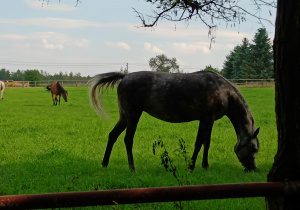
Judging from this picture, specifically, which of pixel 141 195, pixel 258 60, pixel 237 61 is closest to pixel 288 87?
pixel 141 195

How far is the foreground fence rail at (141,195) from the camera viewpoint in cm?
196

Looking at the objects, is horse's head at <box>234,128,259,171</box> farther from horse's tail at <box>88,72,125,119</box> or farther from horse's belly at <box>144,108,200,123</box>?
horse's tail at <box>88,72,125,119</box>

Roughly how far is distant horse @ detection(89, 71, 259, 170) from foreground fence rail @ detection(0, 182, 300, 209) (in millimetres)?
5644

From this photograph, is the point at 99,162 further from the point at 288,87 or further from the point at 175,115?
the point at 288,87

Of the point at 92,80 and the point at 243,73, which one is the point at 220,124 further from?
the point at 243,73

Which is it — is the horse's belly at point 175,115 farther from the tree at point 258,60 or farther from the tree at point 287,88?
the tree at point 258,60

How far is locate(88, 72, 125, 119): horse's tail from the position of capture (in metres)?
8.29

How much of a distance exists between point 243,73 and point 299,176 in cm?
6844

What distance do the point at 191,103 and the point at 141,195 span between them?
585cm

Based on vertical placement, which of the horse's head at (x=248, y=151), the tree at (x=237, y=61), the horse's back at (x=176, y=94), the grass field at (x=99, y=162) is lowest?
the grass field at (x=99, y=162)

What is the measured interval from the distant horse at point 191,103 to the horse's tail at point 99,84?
1.09 ft

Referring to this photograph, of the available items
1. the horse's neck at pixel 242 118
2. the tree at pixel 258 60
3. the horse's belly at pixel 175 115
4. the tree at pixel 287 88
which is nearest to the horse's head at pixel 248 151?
the horse's neck at pixel 242 118

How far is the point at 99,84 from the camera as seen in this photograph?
8352mm

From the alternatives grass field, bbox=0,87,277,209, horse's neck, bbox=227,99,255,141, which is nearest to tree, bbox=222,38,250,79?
grass field, bbox=0,87,277,209
